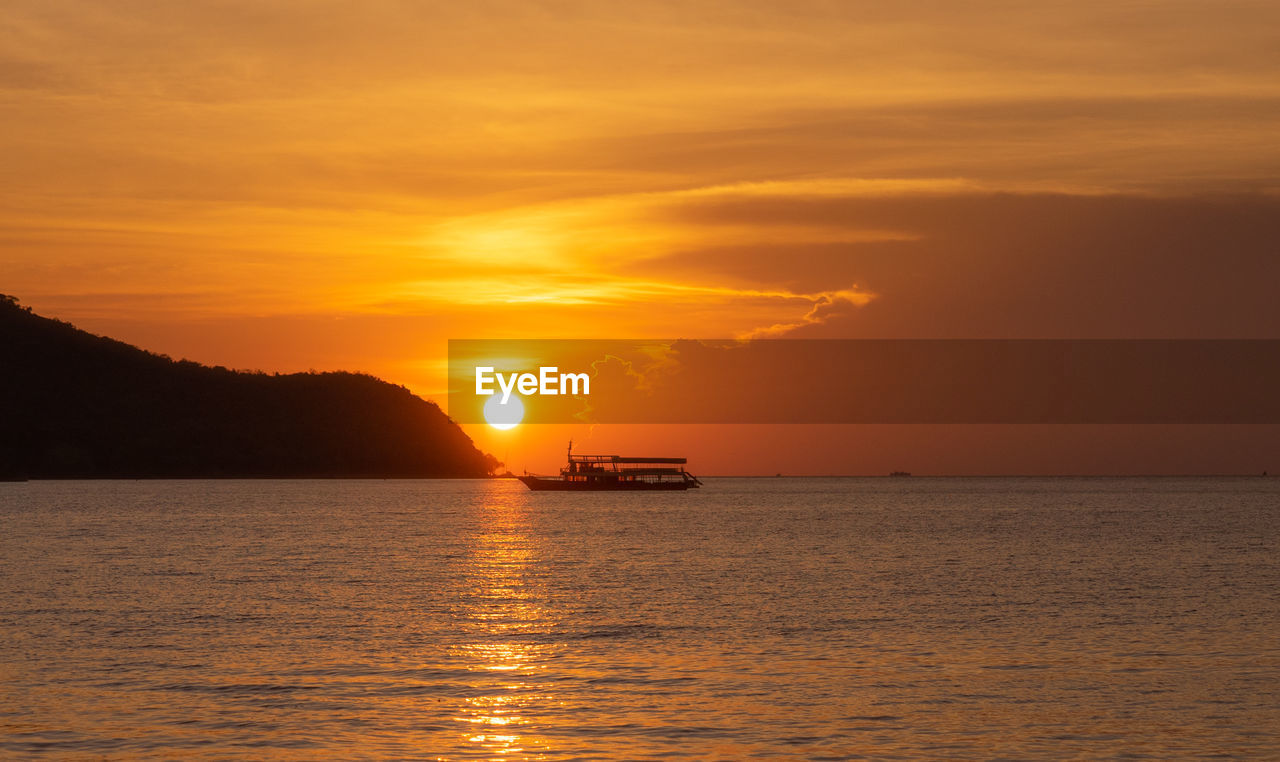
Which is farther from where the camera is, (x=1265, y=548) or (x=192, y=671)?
(x=1265, y=548)

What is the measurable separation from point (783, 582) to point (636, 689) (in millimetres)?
38832

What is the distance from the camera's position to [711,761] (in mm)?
29188

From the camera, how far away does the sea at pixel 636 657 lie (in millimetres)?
31719

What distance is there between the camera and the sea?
31.7m

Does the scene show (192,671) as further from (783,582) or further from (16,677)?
(783,582)

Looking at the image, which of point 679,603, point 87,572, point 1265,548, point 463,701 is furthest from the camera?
point 1265,548

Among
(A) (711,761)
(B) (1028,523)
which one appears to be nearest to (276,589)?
(A) (711,761)

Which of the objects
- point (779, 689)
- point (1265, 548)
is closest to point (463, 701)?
point (779, 689)

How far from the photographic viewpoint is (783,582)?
7588 cm

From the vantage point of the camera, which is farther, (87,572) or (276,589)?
(87,572)

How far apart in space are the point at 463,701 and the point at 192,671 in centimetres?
1081

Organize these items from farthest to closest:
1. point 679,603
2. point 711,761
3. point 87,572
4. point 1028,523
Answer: point 1028,523
point 87,572
point 679,603
point 711,761

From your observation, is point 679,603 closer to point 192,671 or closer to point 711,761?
point 192,671

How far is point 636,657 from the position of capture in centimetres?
4466
